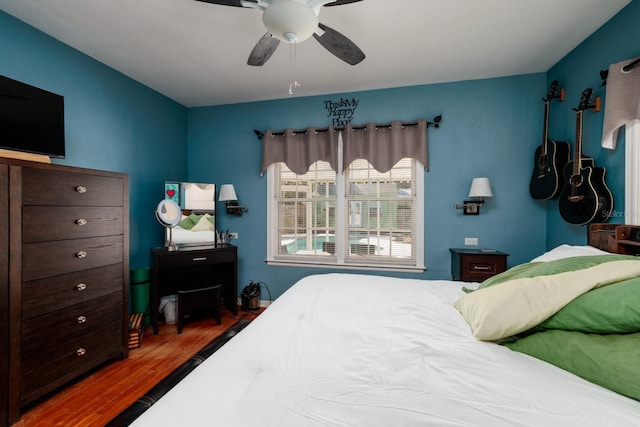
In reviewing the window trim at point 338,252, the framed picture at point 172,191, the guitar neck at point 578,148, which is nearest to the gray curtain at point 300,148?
the window trim at point 338,252

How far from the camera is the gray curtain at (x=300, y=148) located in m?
3.26

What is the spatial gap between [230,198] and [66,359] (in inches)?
78.4

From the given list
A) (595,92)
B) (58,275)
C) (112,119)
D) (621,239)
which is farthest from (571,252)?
(112,119)

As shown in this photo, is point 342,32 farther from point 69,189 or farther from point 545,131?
point 69,189

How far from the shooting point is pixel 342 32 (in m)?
→ 2.14

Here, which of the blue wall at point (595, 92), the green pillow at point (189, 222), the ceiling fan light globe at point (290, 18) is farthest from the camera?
the green pillow at point (189, 222)

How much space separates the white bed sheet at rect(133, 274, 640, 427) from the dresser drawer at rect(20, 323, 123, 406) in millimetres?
1608

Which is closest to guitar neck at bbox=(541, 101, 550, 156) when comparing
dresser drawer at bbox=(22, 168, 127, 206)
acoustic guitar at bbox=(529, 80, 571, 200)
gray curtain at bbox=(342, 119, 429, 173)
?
acoustic guitar at bbox=(529, 80, 571, 200)

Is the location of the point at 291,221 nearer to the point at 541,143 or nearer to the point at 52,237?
the point at 52,237

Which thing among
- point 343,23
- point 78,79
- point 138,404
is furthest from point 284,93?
point 138,404

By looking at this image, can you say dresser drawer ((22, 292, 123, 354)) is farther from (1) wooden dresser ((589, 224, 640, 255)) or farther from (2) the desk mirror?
Answer: (1) wooden dresser ((589, 224, 640, 255))

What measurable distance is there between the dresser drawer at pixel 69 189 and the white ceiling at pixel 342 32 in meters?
1.18

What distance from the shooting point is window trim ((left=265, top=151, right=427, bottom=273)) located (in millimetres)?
3074

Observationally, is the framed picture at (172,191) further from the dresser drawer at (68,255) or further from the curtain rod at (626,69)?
the curtain rod at (626,69)
